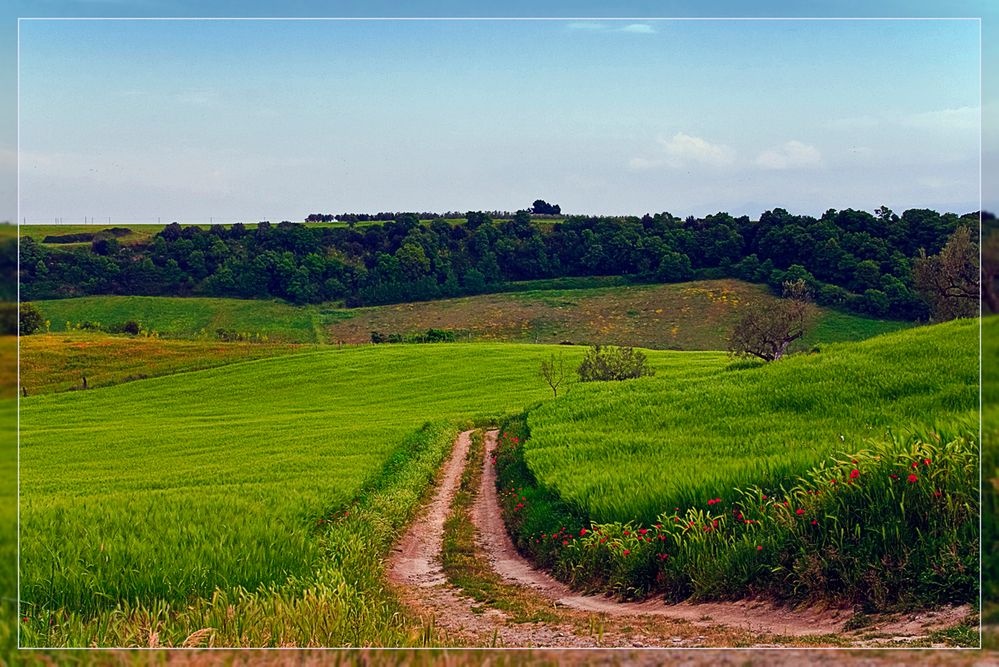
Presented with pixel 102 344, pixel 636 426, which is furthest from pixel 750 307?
pixel 102 344

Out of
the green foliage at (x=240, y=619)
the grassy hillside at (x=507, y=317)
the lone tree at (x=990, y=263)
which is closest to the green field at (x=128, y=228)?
the grassy hillside at (x=507, y=317)

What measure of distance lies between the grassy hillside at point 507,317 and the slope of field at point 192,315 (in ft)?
0.04

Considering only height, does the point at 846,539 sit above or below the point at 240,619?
above

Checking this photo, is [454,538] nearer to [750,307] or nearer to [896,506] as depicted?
[750,307]

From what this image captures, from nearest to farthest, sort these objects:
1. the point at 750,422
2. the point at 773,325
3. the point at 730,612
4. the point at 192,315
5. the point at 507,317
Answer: the point at 730,612
the point at 773,325
the point at 507,317
the point at 192,315
the point at 750,422

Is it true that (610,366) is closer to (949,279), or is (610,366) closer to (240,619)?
(949,279)

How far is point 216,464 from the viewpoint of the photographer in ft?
39.4

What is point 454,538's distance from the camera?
9492 millimetres

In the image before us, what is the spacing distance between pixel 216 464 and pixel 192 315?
3413 mm

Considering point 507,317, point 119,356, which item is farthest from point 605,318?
point 119,356

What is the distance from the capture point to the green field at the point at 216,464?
16.4 feet

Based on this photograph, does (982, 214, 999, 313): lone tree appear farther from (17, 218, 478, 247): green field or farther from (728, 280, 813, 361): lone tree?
(17, 218, 478, 247): green field

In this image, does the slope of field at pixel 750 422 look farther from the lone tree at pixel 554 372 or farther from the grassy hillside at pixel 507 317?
the lone tree at pixel 554 372

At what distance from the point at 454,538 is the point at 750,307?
4.62m
